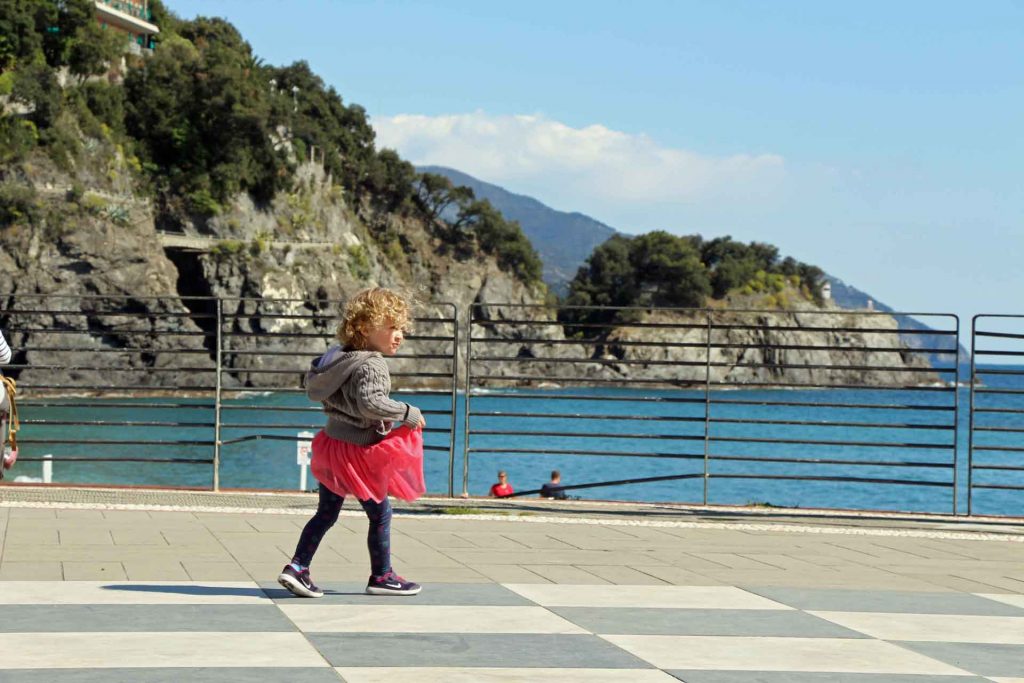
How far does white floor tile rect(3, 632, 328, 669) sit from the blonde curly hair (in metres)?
1.76

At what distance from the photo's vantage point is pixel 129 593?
267 inches

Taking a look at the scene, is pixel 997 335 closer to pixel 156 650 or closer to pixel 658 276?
pixel 156 650

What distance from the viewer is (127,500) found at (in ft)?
38.0

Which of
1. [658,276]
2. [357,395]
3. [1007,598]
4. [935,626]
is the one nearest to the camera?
[935,626]

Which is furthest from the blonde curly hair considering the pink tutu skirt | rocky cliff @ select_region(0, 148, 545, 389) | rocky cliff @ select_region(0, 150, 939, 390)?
rocky cliff @ select_region(0, 150, 939, 390)

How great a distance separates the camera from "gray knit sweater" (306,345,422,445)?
270 inches

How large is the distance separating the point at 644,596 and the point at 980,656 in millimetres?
1899

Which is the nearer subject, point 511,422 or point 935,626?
point 935,626

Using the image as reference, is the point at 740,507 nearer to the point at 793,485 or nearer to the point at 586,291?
the point at 793,485

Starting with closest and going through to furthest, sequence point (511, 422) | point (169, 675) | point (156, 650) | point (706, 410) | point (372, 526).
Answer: point (169, 675), point (156, 650), point (372, 526), point (706, 410), point (511, 422)

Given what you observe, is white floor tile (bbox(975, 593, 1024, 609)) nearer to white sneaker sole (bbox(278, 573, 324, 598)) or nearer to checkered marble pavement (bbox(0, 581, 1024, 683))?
checkered marble pavement (bbox(0, 581, 1024, 683))

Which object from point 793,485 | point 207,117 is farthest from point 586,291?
point 793,485

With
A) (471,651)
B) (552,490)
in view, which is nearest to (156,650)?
(471,651)

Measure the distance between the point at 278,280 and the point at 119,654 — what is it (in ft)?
311
